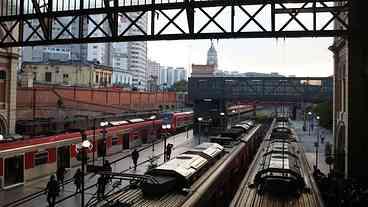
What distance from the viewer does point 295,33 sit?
13.9 meters

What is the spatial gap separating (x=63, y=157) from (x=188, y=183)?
623 inches

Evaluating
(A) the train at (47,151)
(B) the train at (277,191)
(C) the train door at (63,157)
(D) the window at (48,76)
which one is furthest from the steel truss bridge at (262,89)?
(B) the train at (277,191)

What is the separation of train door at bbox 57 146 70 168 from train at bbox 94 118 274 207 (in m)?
11.4

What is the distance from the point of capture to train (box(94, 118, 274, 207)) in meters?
10.4

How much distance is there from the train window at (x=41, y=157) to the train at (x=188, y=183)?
34.4ft

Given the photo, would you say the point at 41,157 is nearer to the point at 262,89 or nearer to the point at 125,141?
the point at 125,141

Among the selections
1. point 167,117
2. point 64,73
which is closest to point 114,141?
point 167,117

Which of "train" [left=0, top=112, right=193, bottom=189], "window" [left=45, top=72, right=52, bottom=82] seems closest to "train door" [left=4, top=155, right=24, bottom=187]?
"train" [left=0, top=112, right=193, bottom=189]

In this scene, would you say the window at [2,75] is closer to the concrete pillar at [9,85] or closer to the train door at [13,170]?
the concrete pillar at [9,85]

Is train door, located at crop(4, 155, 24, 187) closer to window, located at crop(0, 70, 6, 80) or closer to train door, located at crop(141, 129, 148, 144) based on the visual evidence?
window, located at crop(0, 70, 6, 80)

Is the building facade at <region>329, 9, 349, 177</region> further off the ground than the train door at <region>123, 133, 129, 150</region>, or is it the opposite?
the building facade at <region>329, 9, 349, 177</region>

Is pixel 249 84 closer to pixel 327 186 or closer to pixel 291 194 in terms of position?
pixel 327 186

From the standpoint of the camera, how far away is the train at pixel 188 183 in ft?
34.1

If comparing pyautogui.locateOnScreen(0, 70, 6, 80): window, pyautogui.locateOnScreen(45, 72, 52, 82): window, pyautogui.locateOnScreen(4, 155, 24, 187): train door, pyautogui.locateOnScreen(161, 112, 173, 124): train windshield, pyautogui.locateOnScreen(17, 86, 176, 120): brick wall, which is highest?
pyautogui.locateOnScreen(45, 72, 52, 82): window
